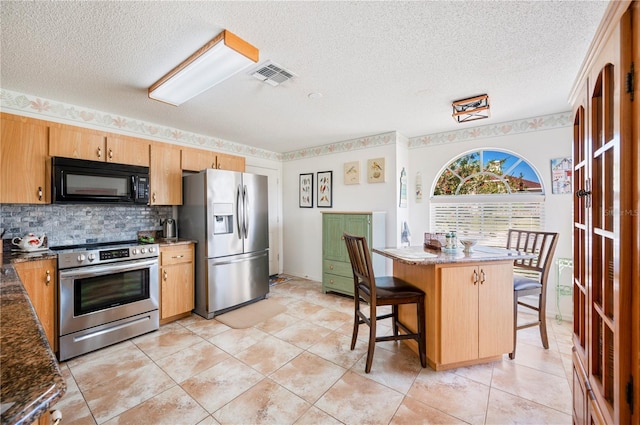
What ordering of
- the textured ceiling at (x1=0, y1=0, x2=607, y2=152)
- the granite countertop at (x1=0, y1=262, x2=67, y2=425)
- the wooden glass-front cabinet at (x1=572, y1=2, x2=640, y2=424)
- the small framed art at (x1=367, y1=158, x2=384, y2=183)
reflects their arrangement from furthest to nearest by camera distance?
the small framed art at (x1=367, y1=158, x2=384, y2=183)
the textured ceiling at (x1=0, y1=0, x2=607, y2=152)
the wooden glass-front cabinet at (x1=572, y1=2, x2=640, y2=424)
the granite countertop at (x1=0, y1=262, x2=67, y2=425)

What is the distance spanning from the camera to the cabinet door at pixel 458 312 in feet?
6.93

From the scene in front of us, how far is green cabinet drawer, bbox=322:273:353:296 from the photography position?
3.93 meters

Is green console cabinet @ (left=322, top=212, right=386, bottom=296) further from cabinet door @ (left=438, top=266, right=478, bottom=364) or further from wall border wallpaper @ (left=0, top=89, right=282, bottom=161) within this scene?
wall border wallpaper @ (left=0, top=89, right=282, bottom=161)

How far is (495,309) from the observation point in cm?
222

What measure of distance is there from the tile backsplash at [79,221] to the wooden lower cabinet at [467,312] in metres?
3.34

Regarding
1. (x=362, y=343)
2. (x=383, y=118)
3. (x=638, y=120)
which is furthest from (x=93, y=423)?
(x=383, y=118)

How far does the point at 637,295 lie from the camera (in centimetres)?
80

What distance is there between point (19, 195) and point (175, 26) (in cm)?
217

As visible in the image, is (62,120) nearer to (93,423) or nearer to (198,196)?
(198,196)

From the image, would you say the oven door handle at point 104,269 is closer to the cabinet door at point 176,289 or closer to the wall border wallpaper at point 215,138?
the cabinet door at point 176,289

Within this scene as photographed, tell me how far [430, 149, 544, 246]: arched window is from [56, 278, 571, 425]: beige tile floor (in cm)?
129

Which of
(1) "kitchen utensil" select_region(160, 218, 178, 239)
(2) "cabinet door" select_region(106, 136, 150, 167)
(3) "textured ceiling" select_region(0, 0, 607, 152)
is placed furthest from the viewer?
(1) "kitchen utensil" select_region(160, 218, 178, 239)

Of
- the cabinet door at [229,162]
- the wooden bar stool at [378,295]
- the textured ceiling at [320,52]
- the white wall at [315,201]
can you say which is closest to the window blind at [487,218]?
the white wall at [315,201]

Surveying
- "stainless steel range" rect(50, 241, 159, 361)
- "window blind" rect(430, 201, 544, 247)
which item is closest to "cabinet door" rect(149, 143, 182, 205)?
"stainless steel range" rect(50, 241, 159, 361)
